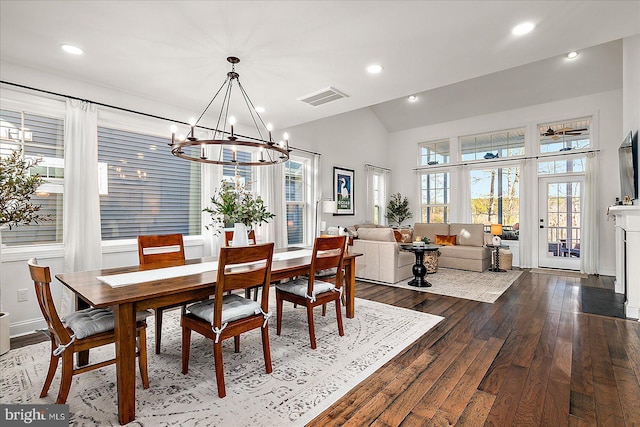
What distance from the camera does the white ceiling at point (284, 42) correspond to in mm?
2205

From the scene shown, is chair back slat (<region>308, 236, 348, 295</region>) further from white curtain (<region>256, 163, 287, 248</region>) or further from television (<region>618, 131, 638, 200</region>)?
television (<region>618, 131, 638, 200</region>)

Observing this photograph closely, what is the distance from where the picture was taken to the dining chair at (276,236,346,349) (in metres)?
2.68

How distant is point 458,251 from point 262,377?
5170 millimetres

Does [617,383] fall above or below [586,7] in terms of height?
below

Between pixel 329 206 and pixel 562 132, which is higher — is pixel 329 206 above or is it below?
below

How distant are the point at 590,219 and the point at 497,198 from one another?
1709 mm

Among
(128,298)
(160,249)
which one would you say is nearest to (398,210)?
(160,249)

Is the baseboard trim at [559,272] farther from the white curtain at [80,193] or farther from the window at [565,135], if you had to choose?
the white curtain at [80,193]

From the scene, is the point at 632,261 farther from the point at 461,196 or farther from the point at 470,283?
the point at 461,196

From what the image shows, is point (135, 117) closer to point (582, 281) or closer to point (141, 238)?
point (141, 238)

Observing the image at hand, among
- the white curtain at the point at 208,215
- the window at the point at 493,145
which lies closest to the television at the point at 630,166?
the window at the point at 493,145

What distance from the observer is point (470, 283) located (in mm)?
5066

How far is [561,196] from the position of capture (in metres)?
6.34

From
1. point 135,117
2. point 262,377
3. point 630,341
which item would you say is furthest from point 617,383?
point 135,117
